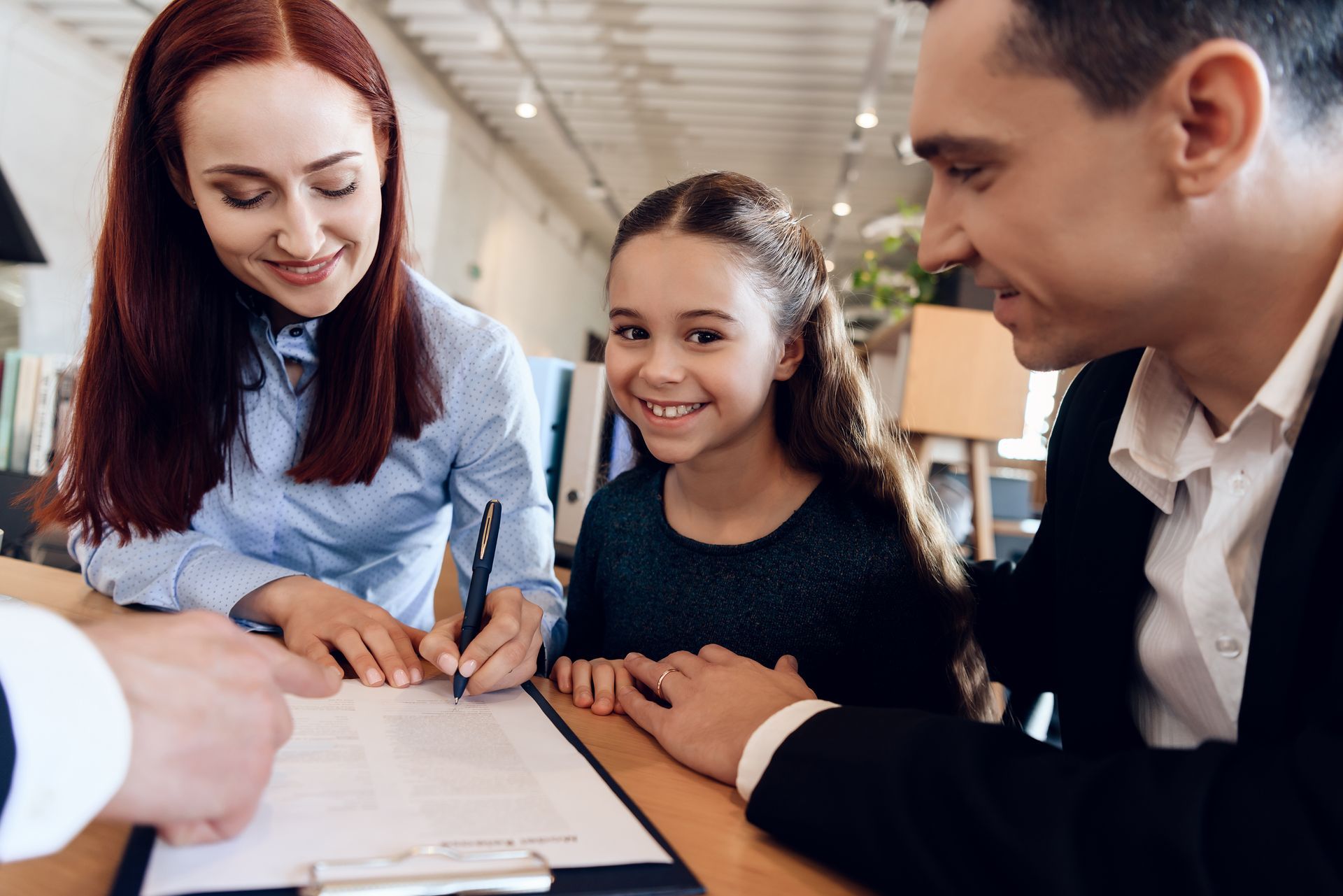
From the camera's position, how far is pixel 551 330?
10227 millimetres

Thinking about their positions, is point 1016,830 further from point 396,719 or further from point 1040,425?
point 1040,425

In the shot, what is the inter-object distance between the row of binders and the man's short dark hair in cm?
234

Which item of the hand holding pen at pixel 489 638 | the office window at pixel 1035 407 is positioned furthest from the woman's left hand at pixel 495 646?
the office window at pixel 1035 407

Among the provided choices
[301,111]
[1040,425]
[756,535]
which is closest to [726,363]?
[756,535]

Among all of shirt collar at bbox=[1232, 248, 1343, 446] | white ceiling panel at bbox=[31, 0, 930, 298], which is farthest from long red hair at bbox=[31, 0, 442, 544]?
white ceiling panel at bbox=[31, 0, 930, 298]

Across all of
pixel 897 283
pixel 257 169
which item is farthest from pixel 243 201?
pixel 897 283

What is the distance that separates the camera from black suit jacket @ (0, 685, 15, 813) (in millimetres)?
444

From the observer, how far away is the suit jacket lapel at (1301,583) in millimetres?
590

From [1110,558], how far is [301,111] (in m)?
0.94

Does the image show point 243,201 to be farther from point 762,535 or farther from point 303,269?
point 762,535

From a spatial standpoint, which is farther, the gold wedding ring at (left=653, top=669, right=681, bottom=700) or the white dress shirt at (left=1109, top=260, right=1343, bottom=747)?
the gold wedding ring at (left=653, top=669, right=681, bottom=700)

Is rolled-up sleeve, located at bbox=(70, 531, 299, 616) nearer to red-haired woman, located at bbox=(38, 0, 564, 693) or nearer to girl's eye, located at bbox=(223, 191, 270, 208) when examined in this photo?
red-haired woman, located at bbox=(38, 0, 564, 693)

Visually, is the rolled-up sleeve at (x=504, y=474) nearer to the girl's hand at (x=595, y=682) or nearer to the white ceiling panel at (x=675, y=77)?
the girl's hand at (x=595, y=682)

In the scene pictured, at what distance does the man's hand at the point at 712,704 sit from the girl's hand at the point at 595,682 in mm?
16
